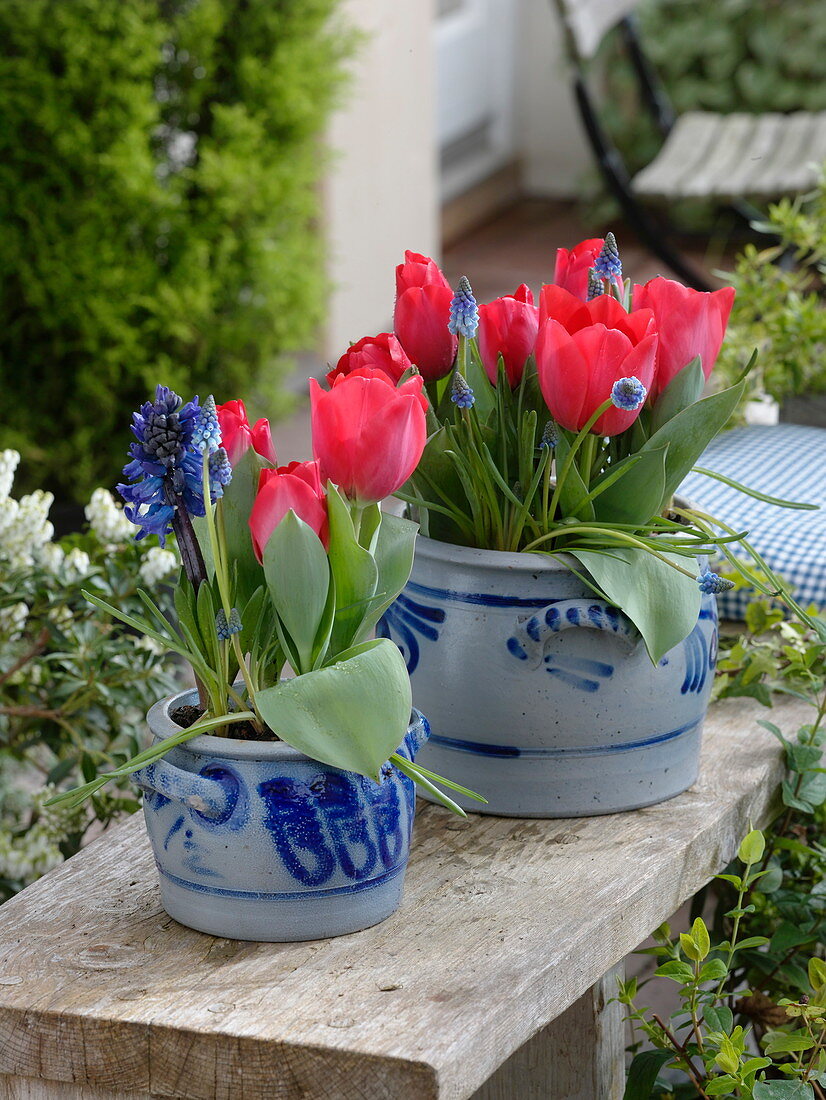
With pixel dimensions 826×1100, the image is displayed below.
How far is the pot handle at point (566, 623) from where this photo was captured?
0.86 m

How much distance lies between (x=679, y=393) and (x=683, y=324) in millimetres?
41

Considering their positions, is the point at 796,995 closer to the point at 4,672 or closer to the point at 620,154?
the point at 4,672

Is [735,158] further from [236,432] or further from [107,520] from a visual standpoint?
[236,432]

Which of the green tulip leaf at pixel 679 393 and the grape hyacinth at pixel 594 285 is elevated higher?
the grape hyacinth at pixel 594 285

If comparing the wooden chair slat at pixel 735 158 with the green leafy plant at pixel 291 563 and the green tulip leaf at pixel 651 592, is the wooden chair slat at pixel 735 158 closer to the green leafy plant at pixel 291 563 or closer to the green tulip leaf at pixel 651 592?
the green tulip leaf at pixel 651 592

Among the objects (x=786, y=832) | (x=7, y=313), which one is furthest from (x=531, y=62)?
(x=786, y=832)

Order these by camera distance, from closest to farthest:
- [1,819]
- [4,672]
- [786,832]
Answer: [786,832] < [4,672] < [1,819]

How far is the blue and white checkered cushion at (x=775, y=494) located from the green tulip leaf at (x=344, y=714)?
1.76 ft

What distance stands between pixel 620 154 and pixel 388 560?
5.10m

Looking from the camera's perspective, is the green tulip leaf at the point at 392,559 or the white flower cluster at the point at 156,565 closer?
the green tulip leaf at the point at 392,559

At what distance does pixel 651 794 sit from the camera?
93 centimetres

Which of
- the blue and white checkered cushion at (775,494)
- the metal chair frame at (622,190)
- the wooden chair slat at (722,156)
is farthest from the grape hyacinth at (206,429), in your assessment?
the wooden chair slat at (722,156)

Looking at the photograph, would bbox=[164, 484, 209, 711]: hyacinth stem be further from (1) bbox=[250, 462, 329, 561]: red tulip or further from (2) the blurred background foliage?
(2) the blurred background foliage

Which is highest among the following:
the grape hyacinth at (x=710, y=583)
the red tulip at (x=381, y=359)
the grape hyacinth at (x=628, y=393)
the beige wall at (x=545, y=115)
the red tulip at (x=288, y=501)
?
the red tulip at (x=381, y=359)
